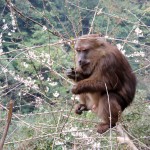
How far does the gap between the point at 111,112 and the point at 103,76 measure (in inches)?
14.8

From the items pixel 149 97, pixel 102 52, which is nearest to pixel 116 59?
pixel 102 52

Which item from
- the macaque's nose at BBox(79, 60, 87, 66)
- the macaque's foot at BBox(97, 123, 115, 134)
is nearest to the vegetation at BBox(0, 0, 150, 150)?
the macaque's foot at BBox(97, 123, 115, 134)

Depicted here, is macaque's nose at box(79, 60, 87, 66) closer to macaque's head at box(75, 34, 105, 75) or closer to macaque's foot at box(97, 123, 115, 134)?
macaque's head at box(75, 34, 105, 75)

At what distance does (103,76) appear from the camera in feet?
14.8

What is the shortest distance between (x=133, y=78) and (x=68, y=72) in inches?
28.9

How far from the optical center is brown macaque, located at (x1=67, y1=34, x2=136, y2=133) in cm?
450

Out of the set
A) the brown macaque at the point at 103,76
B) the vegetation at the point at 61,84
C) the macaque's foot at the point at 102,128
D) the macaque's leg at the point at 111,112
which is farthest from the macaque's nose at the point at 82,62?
the macaque's foot at the point at 102,128

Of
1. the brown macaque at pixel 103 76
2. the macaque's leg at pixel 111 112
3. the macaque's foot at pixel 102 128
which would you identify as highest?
the brown macaque at pixel 103 76

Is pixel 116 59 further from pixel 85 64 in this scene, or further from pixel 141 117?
pixel 141 117

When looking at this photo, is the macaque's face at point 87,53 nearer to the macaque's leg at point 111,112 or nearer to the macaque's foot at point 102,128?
the macaque's leg at point 111,112

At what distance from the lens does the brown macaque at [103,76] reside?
14.8ft

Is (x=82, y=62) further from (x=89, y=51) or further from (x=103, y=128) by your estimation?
(x=103, y=128)

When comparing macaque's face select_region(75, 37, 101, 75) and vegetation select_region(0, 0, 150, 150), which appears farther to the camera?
macaque's face select_region(75, 37, 101, 75)

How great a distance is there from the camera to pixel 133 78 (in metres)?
4.72
